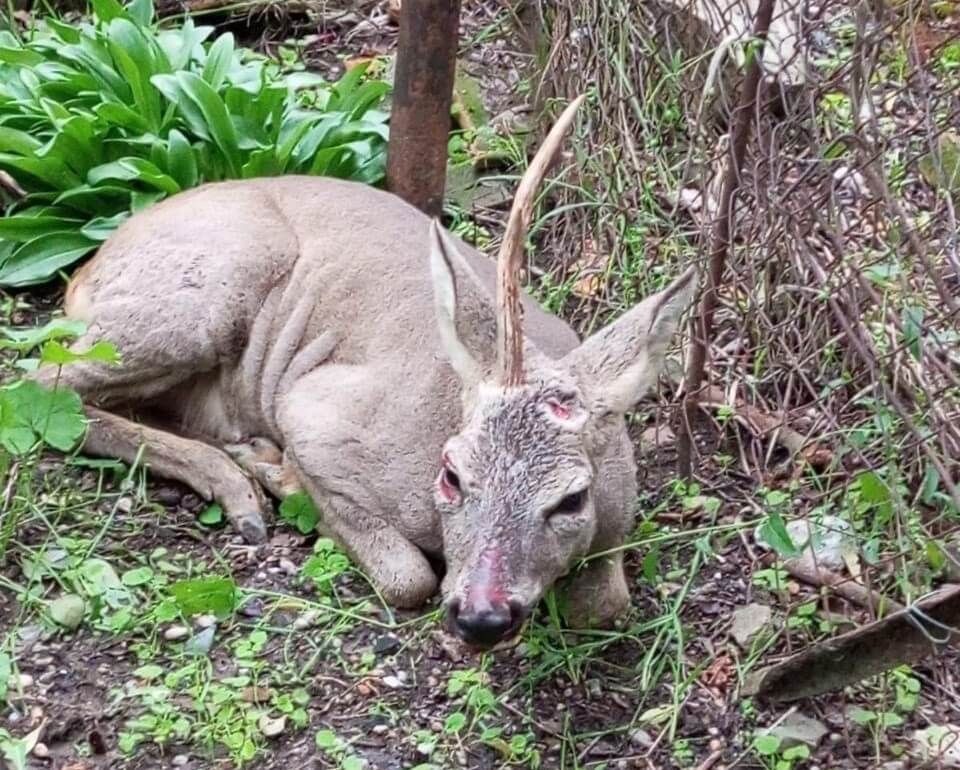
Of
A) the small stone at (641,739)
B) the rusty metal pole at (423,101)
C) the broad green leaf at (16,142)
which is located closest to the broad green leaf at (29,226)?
the broad green leaf at (16,142)

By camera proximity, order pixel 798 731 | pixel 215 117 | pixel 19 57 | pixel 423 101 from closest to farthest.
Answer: pixel 798 731 → pixel 423 101 → pixel 215 117 → pixel 19 57

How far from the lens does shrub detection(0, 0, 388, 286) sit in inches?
243

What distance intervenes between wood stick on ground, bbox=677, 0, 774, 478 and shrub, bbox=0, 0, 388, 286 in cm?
201

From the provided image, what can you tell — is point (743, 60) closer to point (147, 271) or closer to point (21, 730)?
point (147, 271)

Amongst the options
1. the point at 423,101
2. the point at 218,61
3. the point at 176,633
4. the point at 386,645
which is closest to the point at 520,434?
the point at 386,645

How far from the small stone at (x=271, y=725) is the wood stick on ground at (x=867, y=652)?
123 centimetres

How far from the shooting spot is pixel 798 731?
4.14 meters

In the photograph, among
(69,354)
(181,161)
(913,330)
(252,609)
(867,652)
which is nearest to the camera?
(867,652)

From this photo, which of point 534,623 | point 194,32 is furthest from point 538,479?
point 194,32

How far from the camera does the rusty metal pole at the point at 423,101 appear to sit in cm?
595

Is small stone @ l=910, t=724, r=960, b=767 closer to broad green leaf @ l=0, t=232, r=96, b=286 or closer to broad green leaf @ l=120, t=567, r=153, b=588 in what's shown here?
broad green leaf @ l=120, t=567, r=153, b=588

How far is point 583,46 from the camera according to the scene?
19.7ft

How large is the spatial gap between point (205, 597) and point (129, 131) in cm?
252

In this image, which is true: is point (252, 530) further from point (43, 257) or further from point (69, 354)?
point (43, 257)
